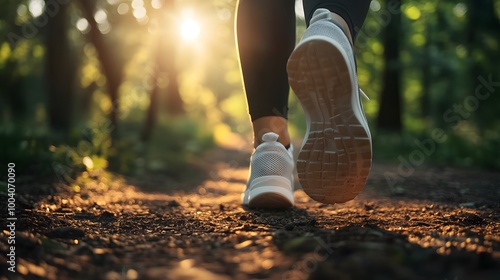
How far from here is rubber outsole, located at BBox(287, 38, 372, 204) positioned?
5.06ft

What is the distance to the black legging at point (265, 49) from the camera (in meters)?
1.98

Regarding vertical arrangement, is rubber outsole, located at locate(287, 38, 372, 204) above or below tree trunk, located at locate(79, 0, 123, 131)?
below

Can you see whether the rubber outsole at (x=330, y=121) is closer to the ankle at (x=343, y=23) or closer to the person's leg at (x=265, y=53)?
the ankle at (x=343, y=23)

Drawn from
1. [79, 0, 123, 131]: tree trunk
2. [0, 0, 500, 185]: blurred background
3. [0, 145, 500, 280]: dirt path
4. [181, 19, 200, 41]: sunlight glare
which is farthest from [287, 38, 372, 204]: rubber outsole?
[181, 19, 200, 41]: sunlight glare

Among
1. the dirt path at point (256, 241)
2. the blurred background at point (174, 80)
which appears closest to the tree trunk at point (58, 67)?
the blurred background at point (174, 80)

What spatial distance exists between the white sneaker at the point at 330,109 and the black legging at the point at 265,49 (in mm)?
344

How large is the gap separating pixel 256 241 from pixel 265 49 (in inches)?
37.3

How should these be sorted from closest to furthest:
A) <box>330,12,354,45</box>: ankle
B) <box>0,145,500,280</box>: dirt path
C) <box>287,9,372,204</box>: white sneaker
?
<box>0,145,500,280</box>: dirt path < <box>287,9,372,204</box>: white sneaker < <box>330,12,354,45</box>: ankle

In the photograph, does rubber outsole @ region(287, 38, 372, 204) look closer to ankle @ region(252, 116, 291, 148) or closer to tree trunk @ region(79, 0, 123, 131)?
ankle @ region(252, 116, 291, 148)

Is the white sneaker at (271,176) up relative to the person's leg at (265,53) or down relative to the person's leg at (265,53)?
down

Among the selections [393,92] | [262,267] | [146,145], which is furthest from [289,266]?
[393,92]

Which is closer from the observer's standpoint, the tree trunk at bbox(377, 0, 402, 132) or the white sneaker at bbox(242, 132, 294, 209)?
the white sneaker at bbox(242, 132, 294, 209)

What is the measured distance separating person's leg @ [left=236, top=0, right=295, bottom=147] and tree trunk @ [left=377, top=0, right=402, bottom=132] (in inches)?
297

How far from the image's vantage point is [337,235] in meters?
1.30
